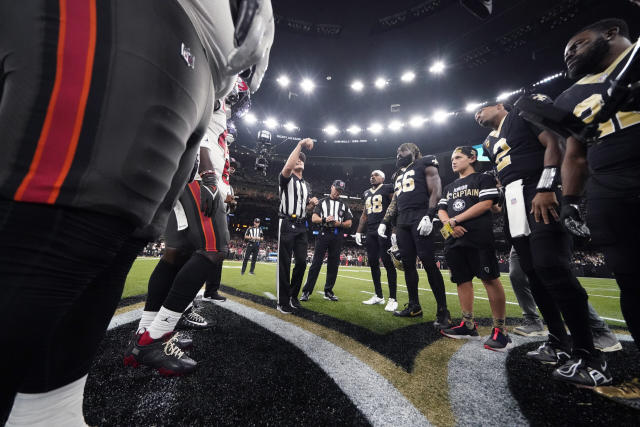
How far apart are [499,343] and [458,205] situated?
4.47 feet

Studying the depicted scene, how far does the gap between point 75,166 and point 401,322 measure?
2.91 m

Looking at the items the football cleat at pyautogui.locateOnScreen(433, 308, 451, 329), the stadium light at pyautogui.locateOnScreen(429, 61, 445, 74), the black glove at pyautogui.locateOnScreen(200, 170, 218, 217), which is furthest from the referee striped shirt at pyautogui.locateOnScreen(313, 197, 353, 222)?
the stadium light at pyautogui.locateOnScreen(429, 61, 445, 74)

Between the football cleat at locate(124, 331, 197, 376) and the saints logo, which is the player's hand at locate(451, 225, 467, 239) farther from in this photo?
the football cleat at locate(124, 331, 197, 376)

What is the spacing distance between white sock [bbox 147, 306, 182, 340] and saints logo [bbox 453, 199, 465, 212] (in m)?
2.74

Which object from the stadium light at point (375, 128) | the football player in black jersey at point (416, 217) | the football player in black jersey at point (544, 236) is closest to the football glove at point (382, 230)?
the football player in black jersey at point (416, 217)

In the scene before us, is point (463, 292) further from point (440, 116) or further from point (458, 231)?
point (440, 116)

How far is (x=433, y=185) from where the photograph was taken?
10.6 feet

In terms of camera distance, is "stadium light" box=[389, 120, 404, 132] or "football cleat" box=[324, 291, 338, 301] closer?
"football cleat" box=[324, 291, 338, 301]

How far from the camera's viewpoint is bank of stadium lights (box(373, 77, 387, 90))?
59.4 ft

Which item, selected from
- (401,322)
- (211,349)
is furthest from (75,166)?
(401,322)

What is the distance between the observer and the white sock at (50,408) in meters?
0.56

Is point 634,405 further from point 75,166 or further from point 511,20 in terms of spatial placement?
point 511,20

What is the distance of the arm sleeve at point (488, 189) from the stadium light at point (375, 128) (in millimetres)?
→ 24424

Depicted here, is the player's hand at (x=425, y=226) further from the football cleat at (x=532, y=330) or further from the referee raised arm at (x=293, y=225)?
the referee raised arm at (x=293, y=225)
